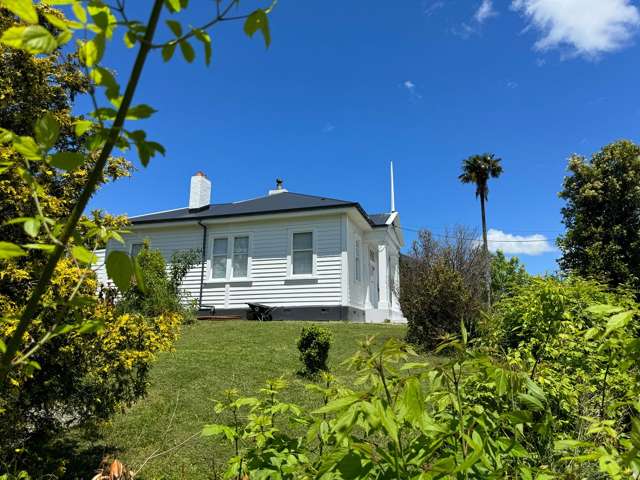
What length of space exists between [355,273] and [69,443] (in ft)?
46.5

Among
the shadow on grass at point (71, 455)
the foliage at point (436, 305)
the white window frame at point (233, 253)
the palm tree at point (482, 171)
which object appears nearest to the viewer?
the shadow on grass at point (71, 455)

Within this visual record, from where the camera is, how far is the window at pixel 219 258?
19.4 metres

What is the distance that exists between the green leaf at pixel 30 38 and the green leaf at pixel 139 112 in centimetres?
17

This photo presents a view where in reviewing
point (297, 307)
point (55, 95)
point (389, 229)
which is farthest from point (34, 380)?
point (389, 229)

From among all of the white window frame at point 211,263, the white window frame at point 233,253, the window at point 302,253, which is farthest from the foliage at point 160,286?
the window at point 302,253

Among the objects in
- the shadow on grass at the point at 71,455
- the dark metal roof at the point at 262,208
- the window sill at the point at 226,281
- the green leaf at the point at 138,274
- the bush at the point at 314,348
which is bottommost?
the shadow on grass at the point at 71,455

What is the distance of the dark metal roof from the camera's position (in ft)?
59.4

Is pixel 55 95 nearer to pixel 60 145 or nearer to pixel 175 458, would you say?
pixel 60 145

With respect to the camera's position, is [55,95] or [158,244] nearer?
[55,95]

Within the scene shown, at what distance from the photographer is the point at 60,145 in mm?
4445

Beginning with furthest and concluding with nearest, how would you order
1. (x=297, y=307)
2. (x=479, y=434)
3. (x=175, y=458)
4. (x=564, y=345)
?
(x=297, y=307) < (x=175, y=458) < (x=564, y=345) < (x=479, y=434)

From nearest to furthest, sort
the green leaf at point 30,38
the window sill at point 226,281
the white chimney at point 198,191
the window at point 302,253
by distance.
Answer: the green leaf at point 30,38 → the window at point 302,253 → the window sill at point 226,281 → the white chimney at point 198,191

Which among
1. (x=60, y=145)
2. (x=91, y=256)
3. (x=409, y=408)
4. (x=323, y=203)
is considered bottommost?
(x=409, y=408)

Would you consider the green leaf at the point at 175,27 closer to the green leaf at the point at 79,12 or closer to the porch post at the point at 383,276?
the green leaf at the point at 79,12
